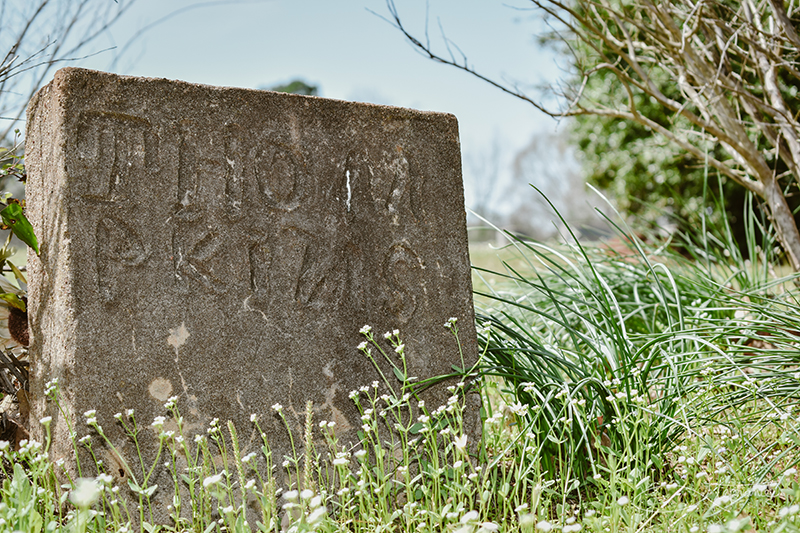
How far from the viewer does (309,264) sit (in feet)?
6.20

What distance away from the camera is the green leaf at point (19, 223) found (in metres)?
1.71

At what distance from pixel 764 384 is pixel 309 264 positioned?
5.18 ft

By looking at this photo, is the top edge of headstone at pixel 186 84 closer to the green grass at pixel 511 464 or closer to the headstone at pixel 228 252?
the headstone at pixel 228 252

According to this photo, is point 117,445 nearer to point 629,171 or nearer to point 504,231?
point 504,231

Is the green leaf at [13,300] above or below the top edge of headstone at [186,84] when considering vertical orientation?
below

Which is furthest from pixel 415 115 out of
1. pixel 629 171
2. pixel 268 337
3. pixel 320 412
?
pixel 629 171

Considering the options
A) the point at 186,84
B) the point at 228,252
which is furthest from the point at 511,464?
the point at 186,84

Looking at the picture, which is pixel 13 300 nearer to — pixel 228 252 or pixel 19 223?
pixel 19 223

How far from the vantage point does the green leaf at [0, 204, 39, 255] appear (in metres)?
1.71

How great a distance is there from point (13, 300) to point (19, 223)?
336 mm

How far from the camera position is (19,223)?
1719 millimetres

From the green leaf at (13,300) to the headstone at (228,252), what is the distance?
0.39 ft

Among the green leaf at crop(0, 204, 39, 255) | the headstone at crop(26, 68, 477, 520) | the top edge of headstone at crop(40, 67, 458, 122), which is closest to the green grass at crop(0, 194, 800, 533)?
the headstone at crop(26, 68, 477, 520)

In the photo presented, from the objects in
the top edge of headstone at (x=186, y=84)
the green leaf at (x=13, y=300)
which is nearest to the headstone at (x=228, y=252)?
the top edge of headstone at (x=186, y=84)
